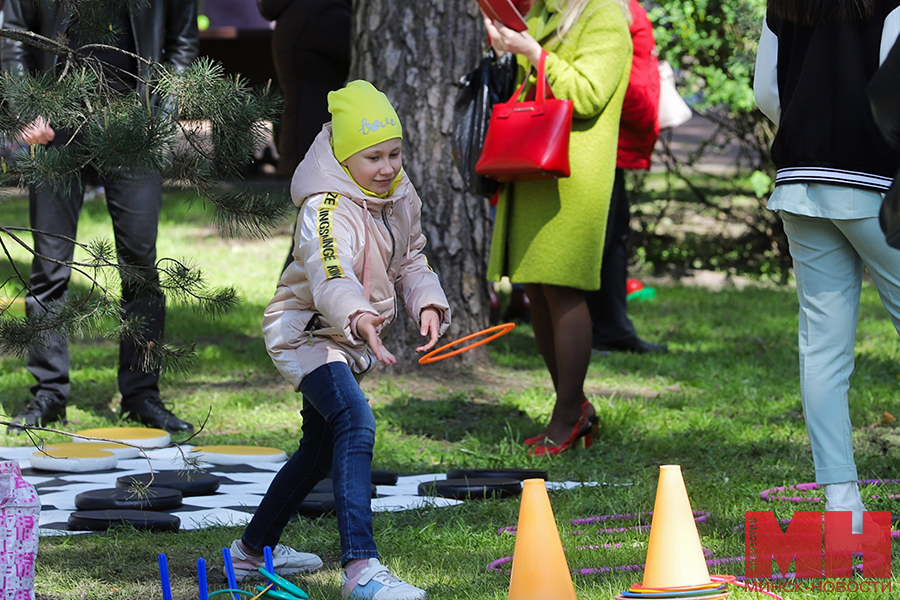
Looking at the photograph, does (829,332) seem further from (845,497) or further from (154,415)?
(154,415)

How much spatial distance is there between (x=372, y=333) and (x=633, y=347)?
4421 millimetres

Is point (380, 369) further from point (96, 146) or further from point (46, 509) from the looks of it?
point (96, 146)

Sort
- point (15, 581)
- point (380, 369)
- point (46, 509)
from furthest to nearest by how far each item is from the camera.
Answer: point (380, 369), point (46, 509), point (15, 581)

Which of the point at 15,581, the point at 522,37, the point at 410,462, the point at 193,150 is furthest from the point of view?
the point at 410,462

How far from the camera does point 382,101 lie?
3174 mm

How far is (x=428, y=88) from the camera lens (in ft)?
20.1

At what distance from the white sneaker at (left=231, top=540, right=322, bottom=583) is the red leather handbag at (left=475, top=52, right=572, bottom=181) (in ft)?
5.76

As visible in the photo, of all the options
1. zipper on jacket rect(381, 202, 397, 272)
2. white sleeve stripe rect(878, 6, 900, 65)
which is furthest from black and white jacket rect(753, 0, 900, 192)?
zipper on jacket rect(381, 202, 397, 272)

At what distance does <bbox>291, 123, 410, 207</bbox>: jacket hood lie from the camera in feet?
10.2

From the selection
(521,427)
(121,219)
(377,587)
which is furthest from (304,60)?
(377,587)

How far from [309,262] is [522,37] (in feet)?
5.92

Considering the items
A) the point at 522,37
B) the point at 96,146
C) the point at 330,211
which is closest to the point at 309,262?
the point at 330,211

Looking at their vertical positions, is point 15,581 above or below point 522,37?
below

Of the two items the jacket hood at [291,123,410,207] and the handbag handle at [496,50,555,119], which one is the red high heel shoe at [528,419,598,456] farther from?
the jacket hood at [291,123,410,207]
